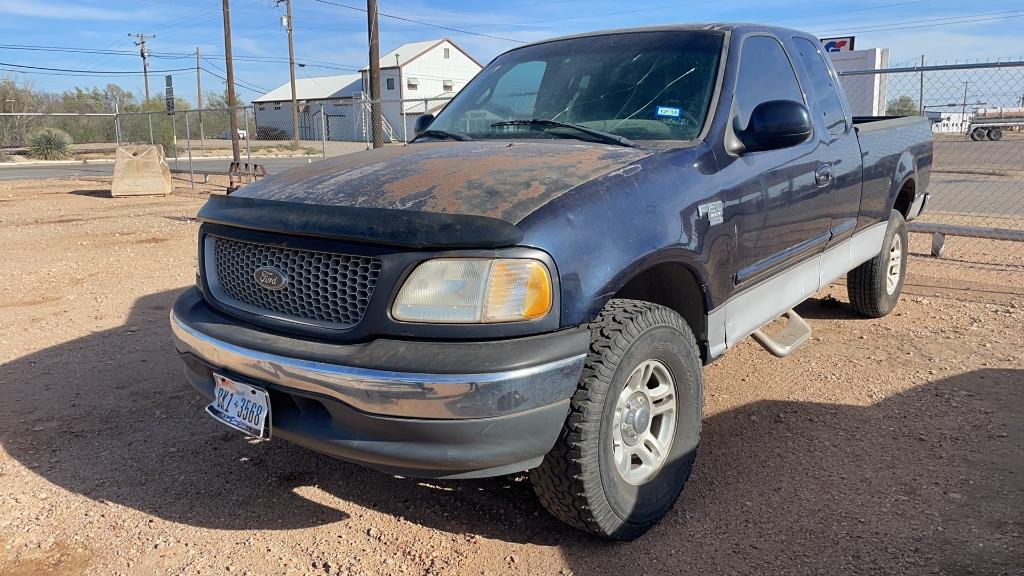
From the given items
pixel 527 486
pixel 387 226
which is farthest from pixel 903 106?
pixel 387 226

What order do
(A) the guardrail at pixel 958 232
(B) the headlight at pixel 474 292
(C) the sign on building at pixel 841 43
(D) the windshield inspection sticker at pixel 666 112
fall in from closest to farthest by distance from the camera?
(B) the headlight at pixel 474 292
(D) the windshield inspection sticker at pixel 666 112
(A) the guardrail at pixel 958 232
(C) the sign on building at pixel 841 43

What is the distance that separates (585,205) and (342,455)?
1146 mm

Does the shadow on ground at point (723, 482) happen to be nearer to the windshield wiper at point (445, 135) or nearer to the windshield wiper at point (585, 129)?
the windshield wiper at point (585, 129)

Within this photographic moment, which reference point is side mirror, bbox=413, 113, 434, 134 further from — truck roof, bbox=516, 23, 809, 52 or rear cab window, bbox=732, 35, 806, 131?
rear cab window, bbox=732, 35, 806, 131

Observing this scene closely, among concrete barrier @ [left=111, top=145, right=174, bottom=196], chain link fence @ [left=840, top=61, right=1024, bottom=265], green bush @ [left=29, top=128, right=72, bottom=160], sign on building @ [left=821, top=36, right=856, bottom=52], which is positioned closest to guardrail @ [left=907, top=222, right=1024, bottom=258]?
chain link fence @ [left=840, top=61, right=1024, bottom=265]

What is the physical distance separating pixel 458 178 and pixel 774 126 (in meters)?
1.46

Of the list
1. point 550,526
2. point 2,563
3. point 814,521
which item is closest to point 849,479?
point 814,521

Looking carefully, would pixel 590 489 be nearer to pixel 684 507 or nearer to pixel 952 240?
pixel 684 507

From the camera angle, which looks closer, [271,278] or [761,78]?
[271,278]

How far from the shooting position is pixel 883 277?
567 cm

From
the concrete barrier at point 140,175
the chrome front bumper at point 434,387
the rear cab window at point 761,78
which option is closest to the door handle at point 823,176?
the rear cab window at point 761,78

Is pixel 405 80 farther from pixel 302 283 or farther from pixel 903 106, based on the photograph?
pixel 302 283

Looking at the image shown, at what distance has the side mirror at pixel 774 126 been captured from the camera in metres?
3.34

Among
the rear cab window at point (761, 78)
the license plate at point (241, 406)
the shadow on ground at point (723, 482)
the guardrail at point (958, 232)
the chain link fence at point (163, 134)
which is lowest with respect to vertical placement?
the shadow on ground at point (723, 482)
